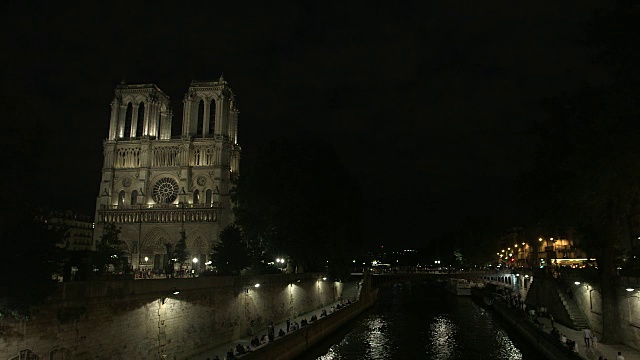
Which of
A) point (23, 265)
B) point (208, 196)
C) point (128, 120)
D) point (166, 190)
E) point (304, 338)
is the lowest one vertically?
point (304, 338)

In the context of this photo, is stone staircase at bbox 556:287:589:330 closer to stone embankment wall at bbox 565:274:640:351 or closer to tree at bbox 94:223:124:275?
Answer: stone embankment wall at bbox 565:274:640:351

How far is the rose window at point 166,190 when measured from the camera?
79.6 meters

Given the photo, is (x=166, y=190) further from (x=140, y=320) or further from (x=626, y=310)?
(x=626, y=310)

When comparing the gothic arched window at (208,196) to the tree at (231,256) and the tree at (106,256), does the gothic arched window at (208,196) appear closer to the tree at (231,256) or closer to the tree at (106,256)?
the tree at (106,256)

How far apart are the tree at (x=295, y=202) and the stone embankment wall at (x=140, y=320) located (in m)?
9.40

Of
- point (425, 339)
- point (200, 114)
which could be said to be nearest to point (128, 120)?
point (200, 114)

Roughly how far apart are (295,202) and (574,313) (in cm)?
2219

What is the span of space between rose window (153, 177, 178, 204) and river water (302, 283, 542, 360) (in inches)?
1587

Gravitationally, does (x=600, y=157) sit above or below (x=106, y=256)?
above

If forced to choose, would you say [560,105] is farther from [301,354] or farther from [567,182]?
[301,354]

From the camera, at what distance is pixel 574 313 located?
34.5 metres

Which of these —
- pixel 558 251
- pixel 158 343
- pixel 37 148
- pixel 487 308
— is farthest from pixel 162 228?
pixel 558 251

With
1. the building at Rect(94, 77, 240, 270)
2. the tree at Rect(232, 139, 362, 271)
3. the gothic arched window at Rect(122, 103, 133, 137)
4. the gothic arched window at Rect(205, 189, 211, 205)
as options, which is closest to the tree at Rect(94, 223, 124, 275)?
the tree at Rect(232, 139, 362, 271)

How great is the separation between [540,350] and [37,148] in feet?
92.6
